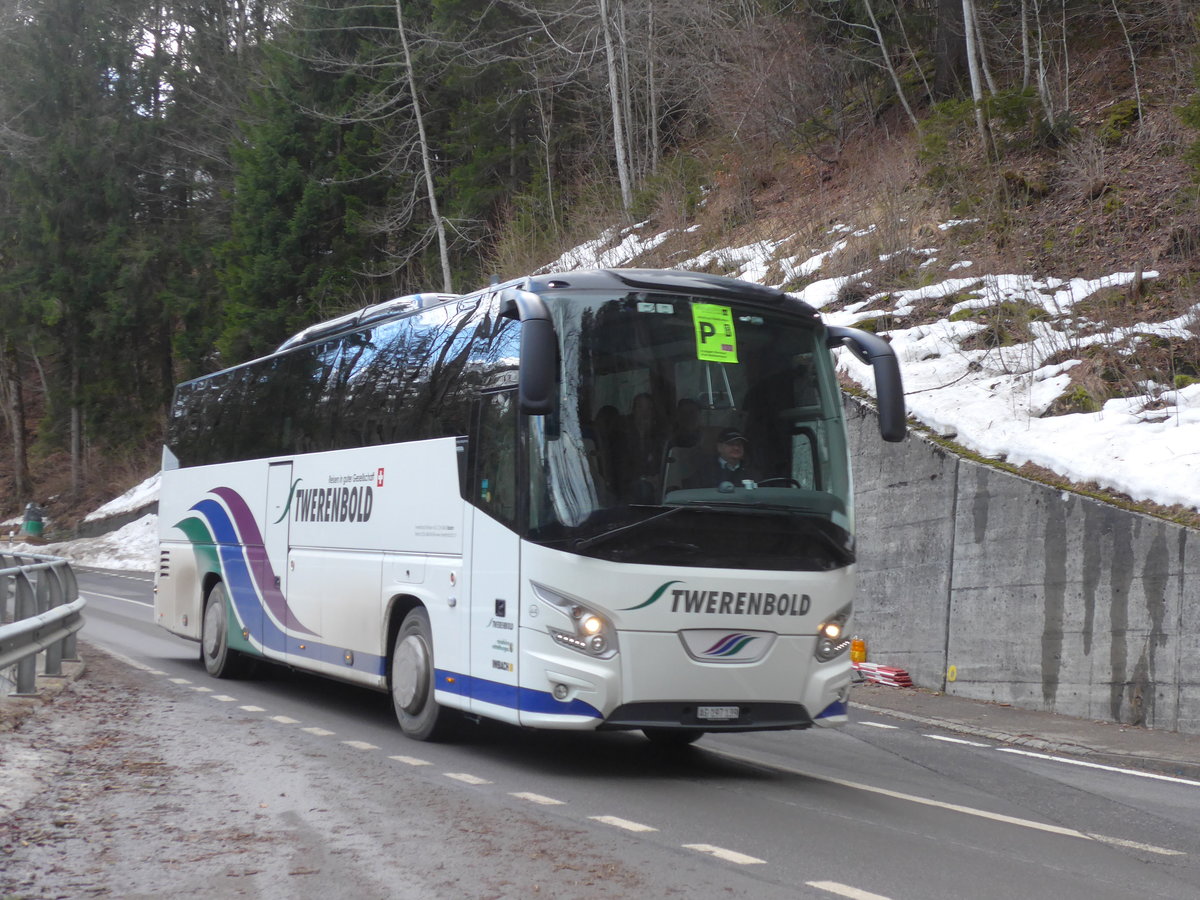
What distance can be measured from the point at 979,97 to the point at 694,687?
15.6 m

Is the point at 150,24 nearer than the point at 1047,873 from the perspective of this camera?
No

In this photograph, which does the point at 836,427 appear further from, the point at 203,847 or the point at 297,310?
the point at 297,310

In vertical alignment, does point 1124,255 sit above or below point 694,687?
above

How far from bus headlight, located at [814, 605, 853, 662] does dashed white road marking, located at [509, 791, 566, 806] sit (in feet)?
6.91

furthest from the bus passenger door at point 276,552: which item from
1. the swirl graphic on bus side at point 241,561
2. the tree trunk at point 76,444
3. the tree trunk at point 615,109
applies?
the tree trunk at point 76,444

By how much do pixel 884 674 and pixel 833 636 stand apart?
217 inches

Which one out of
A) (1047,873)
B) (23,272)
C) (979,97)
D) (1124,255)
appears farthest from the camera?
(23,272)

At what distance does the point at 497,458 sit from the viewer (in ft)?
28.2

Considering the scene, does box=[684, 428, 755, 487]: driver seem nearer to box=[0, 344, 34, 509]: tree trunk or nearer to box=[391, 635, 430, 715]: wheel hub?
box=[391, 635, 430, 715]: wheel hub

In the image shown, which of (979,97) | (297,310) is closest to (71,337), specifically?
(297,310)

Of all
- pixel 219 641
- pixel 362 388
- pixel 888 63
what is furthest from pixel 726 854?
pixel 888 63

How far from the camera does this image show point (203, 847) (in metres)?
6.24

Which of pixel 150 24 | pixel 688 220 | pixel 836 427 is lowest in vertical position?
pixel 836 427

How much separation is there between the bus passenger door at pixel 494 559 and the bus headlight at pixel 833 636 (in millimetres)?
2053
